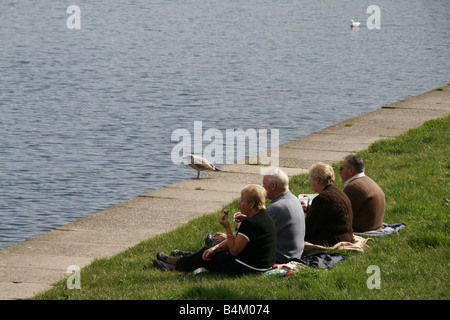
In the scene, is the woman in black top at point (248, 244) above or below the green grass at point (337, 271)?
above

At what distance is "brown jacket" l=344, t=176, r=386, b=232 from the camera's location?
31.9 feet

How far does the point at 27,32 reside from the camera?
43031 mm

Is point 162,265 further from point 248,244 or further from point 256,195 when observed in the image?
point 256,195

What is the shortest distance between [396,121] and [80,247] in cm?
1122

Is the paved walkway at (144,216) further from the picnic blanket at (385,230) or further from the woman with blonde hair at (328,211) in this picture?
the picnic blanket at (385,230)

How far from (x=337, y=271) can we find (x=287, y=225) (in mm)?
890

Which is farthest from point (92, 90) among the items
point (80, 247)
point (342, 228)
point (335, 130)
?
point (342, 228)

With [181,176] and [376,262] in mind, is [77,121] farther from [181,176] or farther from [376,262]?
[376,262]

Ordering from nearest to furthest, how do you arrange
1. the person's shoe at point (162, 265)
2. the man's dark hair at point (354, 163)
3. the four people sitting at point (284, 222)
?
1. the four people sitting at point (284, 222)
2. the person's shoe at point (162, 265)
3. the man's dark hair at point (354, 163)

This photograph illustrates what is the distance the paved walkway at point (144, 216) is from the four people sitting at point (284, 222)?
1.50 meters

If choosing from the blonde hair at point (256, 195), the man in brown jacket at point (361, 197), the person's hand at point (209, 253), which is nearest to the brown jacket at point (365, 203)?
the man in brown jacket at point (361, 197)

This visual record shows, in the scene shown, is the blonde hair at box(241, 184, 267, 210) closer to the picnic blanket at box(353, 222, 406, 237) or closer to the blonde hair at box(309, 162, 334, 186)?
the blonde hair at box(309, 162, 334, 186)

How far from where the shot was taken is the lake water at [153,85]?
16.4 meters

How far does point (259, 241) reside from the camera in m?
8.34
